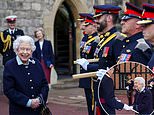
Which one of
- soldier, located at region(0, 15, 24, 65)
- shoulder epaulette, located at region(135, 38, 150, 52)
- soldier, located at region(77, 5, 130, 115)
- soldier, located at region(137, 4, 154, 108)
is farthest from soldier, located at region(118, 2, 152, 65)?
soldier, located at region(0, 15, 24, 65)

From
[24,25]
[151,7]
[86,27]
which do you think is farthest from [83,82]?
[24,25]

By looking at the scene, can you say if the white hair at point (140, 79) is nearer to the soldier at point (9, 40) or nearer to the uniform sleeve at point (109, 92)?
the uniform sleeve at point (109, 92)

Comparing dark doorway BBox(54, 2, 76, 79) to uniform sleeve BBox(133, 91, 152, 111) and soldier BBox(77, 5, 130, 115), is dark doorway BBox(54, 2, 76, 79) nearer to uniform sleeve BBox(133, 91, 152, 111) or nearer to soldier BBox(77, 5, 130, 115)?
soldier BBox(77, 5, 130, 115)

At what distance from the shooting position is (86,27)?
669cm

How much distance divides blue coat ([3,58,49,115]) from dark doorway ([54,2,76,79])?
8427mm

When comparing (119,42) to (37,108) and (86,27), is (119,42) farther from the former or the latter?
(86,27)

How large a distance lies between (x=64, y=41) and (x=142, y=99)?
10.5m

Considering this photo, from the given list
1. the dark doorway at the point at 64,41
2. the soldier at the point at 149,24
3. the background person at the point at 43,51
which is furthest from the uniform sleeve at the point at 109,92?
the dark doorway at the point at 64,41

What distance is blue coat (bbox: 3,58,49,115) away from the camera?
4.36 m

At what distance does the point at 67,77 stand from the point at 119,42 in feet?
26.7

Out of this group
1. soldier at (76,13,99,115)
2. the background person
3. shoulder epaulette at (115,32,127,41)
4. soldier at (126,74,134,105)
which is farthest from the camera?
the background person

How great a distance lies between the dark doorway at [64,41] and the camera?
13031mm

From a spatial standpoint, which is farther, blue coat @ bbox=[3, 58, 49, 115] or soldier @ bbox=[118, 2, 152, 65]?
blue coat @ bbox=[3, 58, 49, 115]

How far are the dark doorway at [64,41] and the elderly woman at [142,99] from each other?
9839 mm
